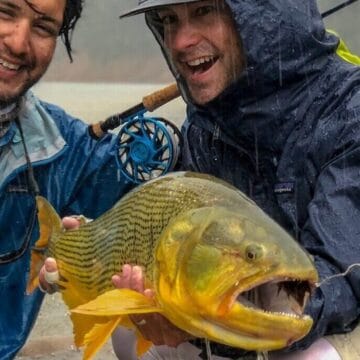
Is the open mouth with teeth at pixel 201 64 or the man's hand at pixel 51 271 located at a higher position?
the open mouth with teeth at pixel 201 64

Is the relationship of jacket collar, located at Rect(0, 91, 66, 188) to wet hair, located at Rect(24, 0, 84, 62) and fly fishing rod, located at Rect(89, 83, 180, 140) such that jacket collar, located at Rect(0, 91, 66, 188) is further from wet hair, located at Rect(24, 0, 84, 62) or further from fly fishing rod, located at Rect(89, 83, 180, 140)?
wet hair, located at Rect(24, 0, 84, 62)

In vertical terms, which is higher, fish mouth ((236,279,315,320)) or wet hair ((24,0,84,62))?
wet hair ((24,0,84,62))

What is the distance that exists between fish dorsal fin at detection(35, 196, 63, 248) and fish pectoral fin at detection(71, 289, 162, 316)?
3.09 feet

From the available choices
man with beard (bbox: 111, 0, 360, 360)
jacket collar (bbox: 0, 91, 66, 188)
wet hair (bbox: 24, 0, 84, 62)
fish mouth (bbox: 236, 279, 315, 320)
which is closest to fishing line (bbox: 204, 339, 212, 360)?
man with beard (bbox: 111, 0, 360, 360)

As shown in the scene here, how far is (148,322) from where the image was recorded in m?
2.70

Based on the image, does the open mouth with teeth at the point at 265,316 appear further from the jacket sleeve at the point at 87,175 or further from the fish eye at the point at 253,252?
the jacket sleeve at the point at 87,175

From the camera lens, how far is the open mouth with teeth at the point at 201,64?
336 centimetres

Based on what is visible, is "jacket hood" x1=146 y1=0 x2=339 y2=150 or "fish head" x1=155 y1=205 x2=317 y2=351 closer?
"fish head" x1=155 y1=205 x2=317 y2=351

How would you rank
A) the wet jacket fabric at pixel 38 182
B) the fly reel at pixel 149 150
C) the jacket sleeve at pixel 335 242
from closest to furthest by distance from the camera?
the jacket sleeve at pixel 335 242 < the fly reel at pixel 149 150 < the wet jacket fabric at pixel 38 182

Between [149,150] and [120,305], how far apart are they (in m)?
1.50

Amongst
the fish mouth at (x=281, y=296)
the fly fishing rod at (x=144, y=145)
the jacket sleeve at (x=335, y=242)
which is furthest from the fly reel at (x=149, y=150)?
the fish mouth at (x=281, y=296)

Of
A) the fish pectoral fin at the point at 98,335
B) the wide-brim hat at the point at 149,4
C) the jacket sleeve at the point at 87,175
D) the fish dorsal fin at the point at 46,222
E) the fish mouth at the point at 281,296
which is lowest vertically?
the jacket sleeve at the point at 87,175

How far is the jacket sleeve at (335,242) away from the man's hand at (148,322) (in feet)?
1.40

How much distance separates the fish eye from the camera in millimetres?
2203
